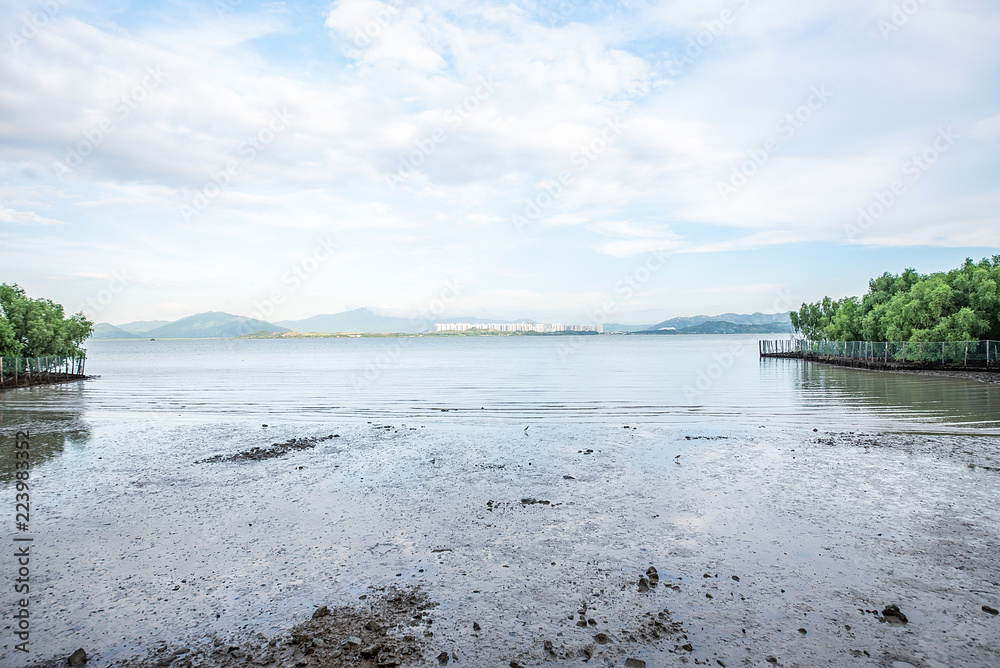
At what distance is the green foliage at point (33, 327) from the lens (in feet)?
144

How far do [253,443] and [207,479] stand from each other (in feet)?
16.4

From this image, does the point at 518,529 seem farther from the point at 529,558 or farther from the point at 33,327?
the point at 33,327

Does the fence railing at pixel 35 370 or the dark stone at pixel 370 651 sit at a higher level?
the fence railing at pixel 35 370

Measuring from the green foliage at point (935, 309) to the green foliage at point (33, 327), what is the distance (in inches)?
3027

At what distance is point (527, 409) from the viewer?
2700cm

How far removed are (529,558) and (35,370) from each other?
53.9m

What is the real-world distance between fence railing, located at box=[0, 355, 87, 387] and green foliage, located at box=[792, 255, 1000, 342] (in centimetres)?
7645

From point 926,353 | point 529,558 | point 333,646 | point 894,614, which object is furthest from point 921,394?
point 333,646

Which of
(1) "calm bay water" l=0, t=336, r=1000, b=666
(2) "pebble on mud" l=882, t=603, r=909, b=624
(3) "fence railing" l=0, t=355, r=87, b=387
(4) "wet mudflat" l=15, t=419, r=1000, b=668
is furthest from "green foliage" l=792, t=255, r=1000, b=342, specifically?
(3) "fence railing" l=0, t=355, r=87, b=387

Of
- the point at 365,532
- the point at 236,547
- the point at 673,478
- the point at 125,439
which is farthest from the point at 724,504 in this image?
the point at 125,439

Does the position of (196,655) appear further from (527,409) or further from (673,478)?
(527,409)

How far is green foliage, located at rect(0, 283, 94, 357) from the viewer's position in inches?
1734

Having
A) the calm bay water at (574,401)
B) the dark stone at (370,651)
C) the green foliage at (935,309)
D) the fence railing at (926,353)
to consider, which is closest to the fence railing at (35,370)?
the calm bay water at (574,401)

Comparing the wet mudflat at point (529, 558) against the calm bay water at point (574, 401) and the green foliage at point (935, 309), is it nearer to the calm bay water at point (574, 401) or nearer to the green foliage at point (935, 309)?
the calm bay water at point (574, 401)
